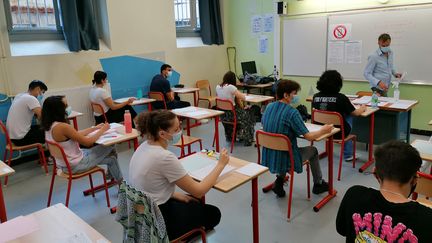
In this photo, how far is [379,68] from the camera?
4941 millimetres

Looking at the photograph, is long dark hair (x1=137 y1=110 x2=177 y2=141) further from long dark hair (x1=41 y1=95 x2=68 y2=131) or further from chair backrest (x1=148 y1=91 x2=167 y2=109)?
chair backrest (x1=148 y1=91 x2=167 y2=109)

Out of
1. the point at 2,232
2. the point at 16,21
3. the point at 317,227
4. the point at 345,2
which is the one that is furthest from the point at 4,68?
the point at 345,2

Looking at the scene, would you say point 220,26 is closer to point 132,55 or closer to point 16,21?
point 132,55

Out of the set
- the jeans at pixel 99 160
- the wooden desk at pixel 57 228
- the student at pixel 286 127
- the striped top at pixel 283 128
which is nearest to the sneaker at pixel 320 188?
the student at pixel 286 127

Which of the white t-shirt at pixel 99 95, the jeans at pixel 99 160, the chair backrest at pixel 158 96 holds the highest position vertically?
the white t-shirt at pixel 99 95

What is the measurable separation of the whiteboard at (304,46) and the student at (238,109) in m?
2.00

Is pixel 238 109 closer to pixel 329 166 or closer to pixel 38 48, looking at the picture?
pixel 329 166

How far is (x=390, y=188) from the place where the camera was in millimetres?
1355

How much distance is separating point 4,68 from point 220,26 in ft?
13.9

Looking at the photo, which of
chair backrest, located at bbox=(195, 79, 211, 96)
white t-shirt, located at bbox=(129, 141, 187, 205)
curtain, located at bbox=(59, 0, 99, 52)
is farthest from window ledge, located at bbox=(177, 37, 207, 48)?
white t-shirt, located at bbox=(129, 141, 187, 205)

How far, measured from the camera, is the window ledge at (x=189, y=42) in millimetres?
7014

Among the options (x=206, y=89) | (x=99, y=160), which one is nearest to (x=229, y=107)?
(x=99, y=160)

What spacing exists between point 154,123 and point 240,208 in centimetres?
159

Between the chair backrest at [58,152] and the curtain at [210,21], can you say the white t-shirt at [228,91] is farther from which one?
the curtain at [210,21]
